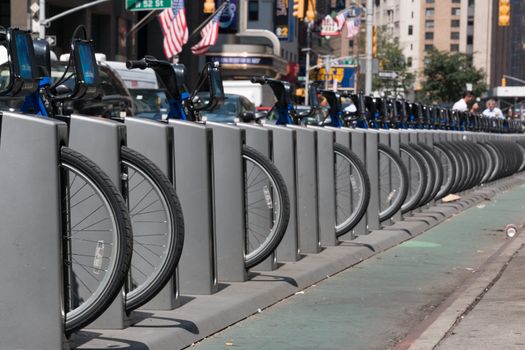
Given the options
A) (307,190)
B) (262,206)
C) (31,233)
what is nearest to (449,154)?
(307,190)

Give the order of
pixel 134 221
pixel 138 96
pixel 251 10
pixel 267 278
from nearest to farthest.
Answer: pixel 134 221 < pixel 267 278 < pixel 138 96 < pixel 251 10

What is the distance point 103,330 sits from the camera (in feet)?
21.6

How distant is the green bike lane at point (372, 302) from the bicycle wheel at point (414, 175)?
108 cm

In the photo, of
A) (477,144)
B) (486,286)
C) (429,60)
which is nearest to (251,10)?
(429,60)

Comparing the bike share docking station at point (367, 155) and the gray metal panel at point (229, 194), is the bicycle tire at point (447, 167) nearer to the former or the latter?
the bike share docking station at point (367, 155)

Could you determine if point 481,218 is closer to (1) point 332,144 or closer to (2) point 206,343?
(1) point 332,144

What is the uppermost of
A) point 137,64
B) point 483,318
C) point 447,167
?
point 137,64

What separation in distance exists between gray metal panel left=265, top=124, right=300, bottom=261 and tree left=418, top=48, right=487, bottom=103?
121136 millimetres

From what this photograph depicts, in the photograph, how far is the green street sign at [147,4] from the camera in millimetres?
41406

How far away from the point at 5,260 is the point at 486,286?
417 cm

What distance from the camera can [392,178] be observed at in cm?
1303

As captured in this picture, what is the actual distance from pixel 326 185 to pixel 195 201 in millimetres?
3371

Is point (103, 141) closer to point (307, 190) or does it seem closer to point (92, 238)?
point (92, 238)

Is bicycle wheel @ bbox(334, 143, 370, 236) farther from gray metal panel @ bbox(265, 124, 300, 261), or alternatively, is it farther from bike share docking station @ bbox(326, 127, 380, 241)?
gray metal panel @ bbox(265, 124, 300, 261)
